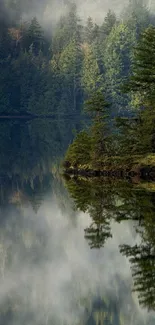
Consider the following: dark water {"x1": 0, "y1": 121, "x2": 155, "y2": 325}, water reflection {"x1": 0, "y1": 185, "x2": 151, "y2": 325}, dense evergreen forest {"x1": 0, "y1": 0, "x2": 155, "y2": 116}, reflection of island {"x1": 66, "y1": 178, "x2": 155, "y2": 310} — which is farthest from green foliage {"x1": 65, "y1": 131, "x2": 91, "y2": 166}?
dense evergreen forest {"x1": 0, "y1": 0, "x2": 155, "y2": 116}

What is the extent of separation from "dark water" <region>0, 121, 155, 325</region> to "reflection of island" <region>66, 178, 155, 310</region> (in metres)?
0.02

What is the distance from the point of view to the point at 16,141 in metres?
63.6

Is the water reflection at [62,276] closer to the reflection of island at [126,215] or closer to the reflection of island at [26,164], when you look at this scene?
the reflection of island at [126,215]

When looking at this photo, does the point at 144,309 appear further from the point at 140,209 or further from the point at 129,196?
the point at 129,196

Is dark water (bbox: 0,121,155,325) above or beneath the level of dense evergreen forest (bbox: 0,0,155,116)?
beneath

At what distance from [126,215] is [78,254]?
4.39 meters

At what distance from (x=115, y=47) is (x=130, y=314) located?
370 ft

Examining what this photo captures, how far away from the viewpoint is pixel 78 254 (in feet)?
48.1

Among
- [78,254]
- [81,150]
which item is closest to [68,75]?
[81,150]

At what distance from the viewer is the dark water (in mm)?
10789

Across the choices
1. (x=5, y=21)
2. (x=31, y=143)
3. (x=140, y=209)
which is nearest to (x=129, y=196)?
(x=140, y=209)

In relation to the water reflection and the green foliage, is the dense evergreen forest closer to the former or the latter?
the green foliage

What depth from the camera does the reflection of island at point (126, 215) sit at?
40.7ft

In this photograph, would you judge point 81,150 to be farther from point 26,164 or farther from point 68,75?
point 68,75
